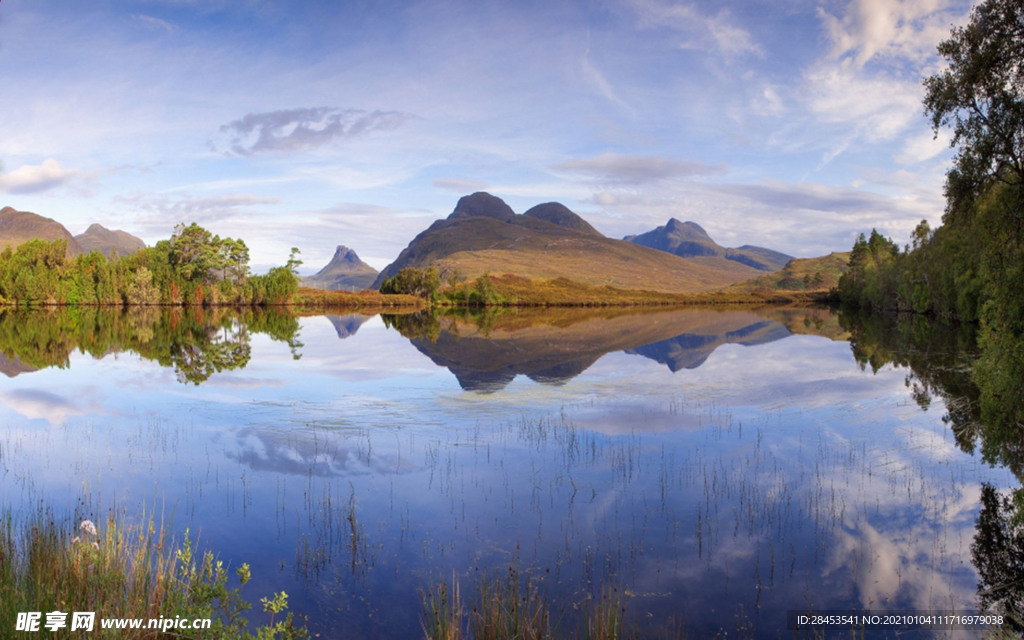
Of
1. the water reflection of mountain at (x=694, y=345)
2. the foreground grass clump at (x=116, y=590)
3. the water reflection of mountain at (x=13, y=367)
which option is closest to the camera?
the foreground grass clump at (x=116, y=590)

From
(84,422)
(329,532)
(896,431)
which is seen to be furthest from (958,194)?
(84,422)

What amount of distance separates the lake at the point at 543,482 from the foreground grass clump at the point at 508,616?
0.25 meters

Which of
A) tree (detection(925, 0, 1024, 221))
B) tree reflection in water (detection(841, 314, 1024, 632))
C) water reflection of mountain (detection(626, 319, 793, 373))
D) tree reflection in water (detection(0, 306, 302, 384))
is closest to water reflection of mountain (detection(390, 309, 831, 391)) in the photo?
water reflection of mountain (detection(626, 319, 793, 373))

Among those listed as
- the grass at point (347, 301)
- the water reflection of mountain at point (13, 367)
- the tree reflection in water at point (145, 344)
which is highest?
the grass at point (347, 301)

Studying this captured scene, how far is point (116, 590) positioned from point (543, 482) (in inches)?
338

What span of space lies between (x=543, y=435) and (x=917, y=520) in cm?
972

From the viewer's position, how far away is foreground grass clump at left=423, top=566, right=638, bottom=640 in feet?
23.7

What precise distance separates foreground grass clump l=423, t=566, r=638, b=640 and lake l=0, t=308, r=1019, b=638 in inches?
10.0

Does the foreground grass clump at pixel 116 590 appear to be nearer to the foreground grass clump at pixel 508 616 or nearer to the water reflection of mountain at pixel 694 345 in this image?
the foreground grass clump at pixel 508 616

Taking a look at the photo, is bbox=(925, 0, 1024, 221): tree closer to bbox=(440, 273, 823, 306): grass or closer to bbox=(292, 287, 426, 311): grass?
bbox=(292, 287, 426, 311): grass

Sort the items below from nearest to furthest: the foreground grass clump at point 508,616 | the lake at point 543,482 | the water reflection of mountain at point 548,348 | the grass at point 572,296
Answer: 1. the foreground grass clump at point 508,616
2. the lake at point 543,482
3. the water reflection of mountain at point 548,348
4. the grass at point 572,296

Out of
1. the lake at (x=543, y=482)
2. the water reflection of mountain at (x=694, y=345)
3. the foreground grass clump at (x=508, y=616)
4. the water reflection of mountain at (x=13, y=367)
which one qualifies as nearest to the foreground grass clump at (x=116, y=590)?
the lake at (x=543, y=482)

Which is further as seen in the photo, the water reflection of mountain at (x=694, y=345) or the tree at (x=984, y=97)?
the water reflection of mountain at (x=694, y=345)

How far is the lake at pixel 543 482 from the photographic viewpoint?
9.23 m
